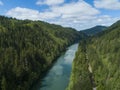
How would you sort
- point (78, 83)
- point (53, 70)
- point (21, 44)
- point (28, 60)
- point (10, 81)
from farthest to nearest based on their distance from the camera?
1. point (21, 44)
2. point (53, 70)
3. point (28, 60)
4. point (10, 81)
5. point (78, 83)

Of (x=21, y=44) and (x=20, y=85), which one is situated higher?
(x=21, y=44)

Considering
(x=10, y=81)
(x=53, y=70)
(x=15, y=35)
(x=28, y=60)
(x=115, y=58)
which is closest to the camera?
(x=10, y=81)

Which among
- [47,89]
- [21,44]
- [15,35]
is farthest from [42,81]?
[15,35]

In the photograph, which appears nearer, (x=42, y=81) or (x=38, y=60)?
(x=42, y=81)

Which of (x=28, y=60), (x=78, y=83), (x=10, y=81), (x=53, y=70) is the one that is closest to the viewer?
(x=78, y=83)

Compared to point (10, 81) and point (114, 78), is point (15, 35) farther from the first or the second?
point (114, 78)

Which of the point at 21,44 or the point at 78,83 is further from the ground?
the point at 21,44

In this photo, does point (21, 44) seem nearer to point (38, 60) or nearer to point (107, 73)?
point (38, 60)

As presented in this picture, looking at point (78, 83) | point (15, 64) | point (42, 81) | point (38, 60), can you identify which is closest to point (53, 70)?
point (38, 60)

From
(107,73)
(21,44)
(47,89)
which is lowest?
(47,89)
